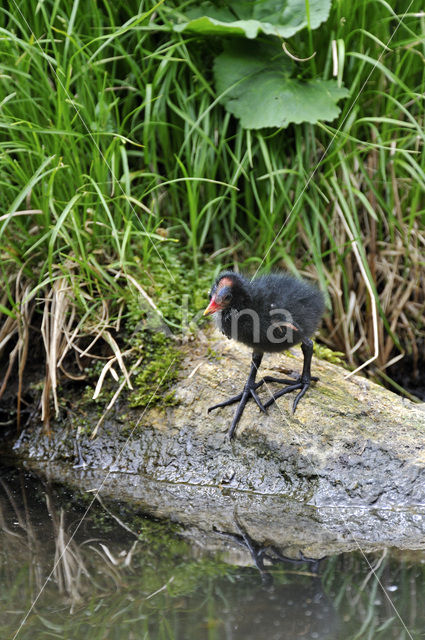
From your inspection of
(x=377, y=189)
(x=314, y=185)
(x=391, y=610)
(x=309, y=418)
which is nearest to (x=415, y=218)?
(x=377, y=189)

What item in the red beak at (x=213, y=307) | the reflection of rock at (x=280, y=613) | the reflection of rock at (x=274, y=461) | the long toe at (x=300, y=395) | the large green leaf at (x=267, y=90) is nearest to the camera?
the reflection of rock at (x=280, y=613)

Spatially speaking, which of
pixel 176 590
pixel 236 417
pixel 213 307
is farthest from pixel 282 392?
pixel 176 590

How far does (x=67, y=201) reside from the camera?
3.80 metres

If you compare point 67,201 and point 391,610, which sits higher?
point 67,201

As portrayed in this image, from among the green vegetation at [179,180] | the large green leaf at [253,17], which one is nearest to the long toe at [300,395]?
the green vegetation at [179,180]

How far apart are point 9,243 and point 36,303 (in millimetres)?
367

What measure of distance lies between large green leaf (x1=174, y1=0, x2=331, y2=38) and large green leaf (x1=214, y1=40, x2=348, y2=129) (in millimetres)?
165

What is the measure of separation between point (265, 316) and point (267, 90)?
1.60 metres

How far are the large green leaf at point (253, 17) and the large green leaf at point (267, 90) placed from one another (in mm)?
165

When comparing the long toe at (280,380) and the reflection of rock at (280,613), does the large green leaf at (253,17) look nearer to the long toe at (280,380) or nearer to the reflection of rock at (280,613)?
the long toe at (280,380)

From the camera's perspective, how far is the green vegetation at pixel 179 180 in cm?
368

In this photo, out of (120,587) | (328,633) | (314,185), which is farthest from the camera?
(314,185)

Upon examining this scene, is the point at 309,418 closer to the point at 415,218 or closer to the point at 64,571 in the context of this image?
the point at 64,571

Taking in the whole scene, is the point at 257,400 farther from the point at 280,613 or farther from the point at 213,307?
the point at 280,613
